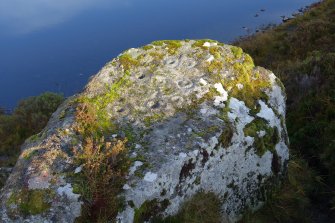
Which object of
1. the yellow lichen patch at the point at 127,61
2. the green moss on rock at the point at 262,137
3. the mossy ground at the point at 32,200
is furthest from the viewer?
the yellow lichen patch at the point at 127,61

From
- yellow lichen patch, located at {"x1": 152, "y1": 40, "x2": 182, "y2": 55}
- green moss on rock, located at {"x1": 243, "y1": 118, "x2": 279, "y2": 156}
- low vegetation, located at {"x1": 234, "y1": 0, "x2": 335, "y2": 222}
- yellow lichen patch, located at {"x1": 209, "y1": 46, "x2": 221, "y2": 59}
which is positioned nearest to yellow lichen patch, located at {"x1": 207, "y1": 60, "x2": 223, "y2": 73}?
yellow lichen patch, located at {"x1": 209, "y1": 46, "x2": 221, "y2": 59}

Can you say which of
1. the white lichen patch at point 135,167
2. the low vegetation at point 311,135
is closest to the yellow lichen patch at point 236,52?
the low vegetation at point 311,135

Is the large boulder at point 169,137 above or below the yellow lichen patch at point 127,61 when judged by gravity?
below

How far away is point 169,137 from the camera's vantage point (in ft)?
Result: 19.6

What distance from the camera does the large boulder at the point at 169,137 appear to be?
5281mm

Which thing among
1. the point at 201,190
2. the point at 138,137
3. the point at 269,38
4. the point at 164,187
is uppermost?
the point at 138,137

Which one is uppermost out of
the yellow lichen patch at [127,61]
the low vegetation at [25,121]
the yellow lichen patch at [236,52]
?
the yellow lichen patch at [127,61]

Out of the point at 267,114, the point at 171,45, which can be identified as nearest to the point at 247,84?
the point at 267,114

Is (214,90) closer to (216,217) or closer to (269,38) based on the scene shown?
(216,217)

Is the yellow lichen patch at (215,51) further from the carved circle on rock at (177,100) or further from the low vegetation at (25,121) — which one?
the low vegetation at (25,121)

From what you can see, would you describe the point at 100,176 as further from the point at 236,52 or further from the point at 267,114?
the point at 236,52

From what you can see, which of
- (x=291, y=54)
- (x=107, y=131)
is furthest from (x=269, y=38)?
(x=107, y=131)

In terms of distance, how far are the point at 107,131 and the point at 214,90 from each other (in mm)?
1817

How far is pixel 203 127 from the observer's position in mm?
6215
